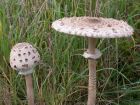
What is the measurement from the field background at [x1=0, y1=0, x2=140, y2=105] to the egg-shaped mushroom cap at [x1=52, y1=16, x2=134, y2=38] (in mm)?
485

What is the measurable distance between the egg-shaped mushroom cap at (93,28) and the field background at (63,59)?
485 millimetres

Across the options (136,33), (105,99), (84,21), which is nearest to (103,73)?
(105,99)

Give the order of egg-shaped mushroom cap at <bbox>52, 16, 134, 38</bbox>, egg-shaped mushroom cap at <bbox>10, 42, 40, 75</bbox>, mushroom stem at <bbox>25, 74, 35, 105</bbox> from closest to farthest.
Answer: egg-shaped mushroom cap at <bbox>52, 16, 134, 38</bbox>
egg-shaped mushroom cap at <bbox>10, 42, 40, 75</bbox>
mushroom stem at <bbox>25, 74, 35, 105</bbox>

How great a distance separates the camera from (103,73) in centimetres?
282

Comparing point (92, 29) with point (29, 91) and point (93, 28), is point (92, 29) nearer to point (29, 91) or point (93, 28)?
point (93, 28)

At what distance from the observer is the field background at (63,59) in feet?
8.51

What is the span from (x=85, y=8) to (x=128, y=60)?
0.60 m

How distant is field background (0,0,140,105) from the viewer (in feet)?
8.51

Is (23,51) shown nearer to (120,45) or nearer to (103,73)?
(103,73)

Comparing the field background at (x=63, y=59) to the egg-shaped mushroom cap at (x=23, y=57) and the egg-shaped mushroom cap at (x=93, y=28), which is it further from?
the egg-shaped mushroom cap at (x=93, y=28)

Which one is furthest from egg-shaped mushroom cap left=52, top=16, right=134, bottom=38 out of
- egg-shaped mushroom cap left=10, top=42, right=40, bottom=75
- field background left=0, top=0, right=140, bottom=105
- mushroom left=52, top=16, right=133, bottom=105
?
field background left=0, top=0, right=140, bottom=105

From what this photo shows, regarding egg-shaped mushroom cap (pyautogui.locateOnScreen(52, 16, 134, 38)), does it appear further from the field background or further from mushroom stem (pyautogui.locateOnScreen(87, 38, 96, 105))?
the field background

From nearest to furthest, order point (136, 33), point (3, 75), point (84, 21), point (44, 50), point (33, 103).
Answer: point (84, 21), point (33, 103), point (3, 75), point (44, 50), point (136, 33)

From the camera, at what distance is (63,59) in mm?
2715
